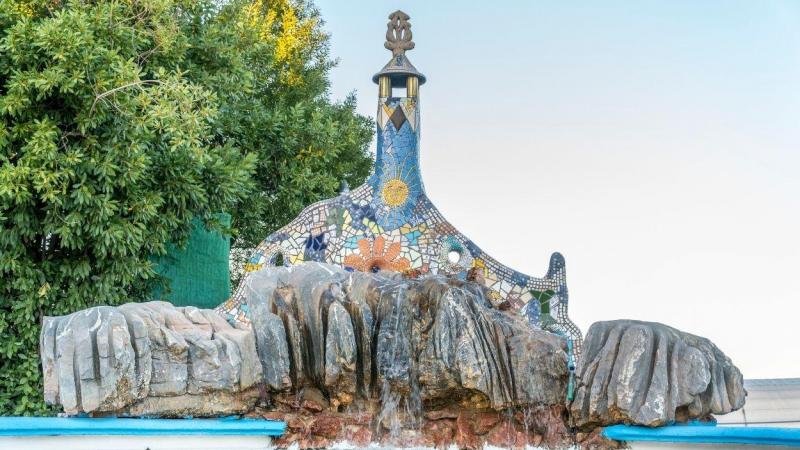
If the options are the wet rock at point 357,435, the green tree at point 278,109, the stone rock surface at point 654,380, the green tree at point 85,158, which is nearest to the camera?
the stone rock surface at point 654,380

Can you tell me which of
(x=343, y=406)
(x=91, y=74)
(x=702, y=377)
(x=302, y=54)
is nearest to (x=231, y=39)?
(x=91, y=74)

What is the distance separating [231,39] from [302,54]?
5.06 m

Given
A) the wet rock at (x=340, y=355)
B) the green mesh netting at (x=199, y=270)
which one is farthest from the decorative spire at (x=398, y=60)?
the wet rock at (x=340, y=355)

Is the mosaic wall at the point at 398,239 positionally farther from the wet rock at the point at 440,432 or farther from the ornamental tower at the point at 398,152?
the wet rock at the point at 440,432

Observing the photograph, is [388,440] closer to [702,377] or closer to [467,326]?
[467,326]

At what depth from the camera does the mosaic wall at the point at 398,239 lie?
10789 millimetres

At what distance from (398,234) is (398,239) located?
45mm

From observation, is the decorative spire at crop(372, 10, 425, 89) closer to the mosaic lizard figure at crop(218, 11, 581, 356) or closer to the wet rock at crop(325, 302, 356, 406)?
the mosaic lizard figure at crop(218, 11, 581, 356)

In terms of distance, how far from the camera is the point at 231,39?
1245 cm

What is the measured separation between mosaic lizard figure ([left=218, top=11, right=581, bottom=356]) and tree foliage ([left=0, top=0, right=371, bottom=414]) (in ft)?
3.66

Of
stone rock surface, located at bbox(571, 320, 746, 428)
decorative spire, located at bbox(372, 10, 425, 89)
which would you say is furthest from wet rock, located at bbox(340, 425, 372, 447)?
decorative spire, located at bbox(372, 10, 425, 89)

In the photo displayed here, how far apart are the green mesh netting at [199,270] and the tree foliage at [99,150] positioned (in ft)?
1.95

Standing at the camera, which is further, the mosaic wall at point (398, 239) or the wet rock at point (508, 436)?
the mosaic wall at point (398, 239)

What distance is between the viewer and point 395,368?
708 centimetres
